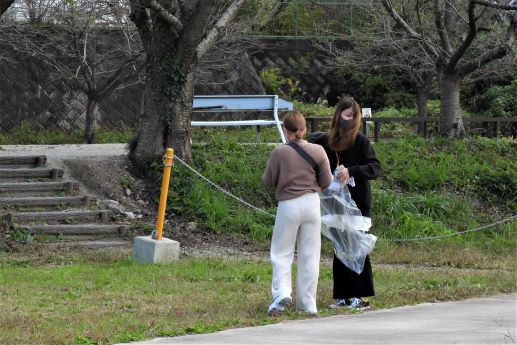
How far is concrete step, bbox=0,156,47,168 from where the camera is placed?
15.9 m

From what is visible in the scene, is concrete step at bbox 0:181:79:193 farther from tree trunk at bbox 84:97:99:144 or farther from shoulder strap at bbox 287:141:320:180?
tree trunk at bbox 84:97:99:144

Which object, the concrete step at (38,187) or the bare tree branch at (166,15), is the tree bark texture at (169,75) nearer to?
the bare tree branch at (166,15)

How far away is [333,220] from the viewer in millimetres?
9109

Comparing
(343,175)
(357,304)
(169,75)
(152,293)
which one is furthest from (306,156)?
(169,75)

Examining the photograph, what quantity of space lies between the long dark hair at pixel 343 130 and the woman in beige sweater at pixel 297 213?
416mm

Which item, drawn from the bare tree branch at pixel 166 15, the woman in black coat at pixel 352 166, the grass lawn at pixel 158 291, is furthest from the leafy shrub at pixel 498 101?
the woman in black coat at pixel 352 166

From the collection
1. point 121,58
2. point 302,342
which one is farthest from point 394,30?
point 302,342

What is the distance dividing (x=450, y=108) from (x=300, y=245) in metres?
11.1

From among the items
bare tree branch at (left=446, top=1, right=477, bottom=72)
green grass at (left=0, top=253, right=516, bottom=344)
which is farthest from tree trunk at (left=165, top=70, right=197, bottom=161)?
bare tree branch at (left=446, top=1, right=477, bottom=72)

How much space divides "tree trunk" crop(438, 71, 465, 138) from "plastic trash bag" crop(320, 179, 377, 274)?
33.9 feet

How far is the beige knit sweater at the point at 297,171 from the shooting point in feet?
28.1

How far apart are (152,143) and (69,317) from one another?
792 centimetres

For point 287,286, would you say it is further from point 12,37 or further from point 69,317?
point 12,37

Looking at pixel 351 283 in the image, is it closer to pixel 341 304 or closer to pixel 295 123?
pixel 341 304
